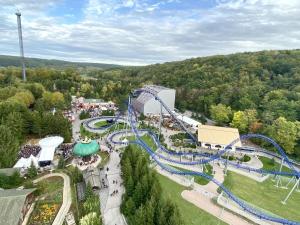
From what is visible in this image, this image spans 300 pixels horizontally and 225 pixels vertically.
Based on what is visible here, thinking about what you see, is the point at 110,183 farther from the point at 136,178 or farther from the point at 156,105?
the point at 156,105

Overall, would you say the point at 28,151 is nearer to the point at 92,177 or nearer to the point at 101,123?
the point at 92,177

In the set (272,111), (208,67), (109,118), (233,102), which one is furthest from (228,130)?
(208,67)

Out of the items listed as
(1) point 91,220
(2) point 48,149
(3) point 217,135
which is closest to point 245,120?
(3) point 217,135

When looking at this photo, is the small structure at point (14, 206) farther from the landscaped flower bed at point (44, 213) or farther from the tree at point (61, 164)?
the tree at point (61, 164)

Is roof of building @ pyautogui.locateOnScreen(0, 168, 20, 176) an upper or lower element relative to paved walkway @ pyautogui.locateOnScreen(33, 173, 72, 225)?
upper

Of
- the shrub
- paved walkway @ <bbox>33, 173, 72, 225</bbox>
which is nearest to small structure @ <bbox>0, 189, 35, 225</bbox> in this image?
paved walkway @ <bbox>33, 173, 72, 225</bbox>

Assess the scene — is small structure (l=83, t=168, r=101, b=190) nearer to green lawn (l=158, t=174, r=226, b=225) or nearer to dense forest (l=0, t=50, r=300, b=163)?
green lawn (l=158, t=174, r=226, b=225)
